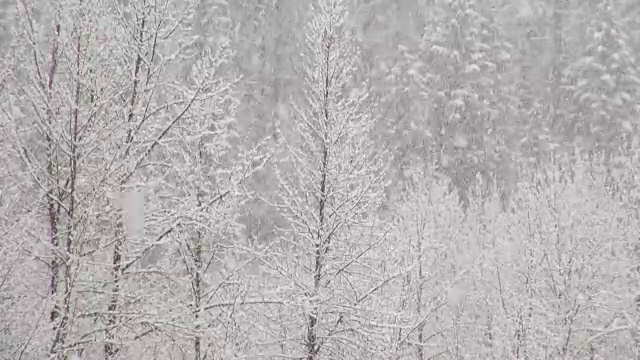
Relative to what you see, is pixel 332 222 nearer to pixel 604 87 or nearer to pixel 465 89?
pixel 604 87

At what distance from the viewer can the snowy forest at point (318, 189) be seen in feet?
27.7

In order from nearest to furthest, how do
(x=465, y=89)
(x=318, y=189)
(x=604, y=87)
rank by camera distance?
(x=318, y=189)
(x=604, y=87)
(x=465, y=89)

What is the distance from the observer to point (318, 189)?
40.8ft

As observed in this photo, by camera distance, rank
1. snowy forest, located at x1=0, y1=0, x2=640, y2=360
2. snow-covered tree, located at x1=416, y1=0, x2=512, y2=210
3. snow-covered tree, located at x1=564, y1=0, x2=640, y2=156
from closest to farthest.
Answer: snowy forest, located at x1=0, y1=0, x2=640, y2=360, snow-covered tree, located at x1=564, y1=0, x2=640, y2=156, snow-covered tree, located at x1=416, y1=0, x2=512, y2=210

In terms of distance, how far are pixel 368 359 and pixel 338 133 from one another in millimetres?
3917

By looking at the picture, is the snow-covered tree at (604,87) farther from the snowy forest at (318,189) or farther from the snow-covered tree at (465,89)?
the snow-covered tree at (465,89)

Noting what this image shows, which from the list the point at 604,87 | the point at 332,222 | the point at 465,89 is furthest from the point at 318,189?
the point at 465,89

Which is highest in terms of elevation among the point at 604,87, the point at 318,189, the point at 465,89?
the point at 604,87

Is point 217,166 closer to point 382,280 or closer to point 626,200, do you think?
point 382,280

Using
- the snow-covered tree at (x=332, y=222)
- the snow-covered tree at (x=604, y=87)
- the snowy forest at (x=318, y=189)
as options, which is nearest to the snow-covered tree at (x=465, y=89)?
the snowy forest at (x=318, y=189)

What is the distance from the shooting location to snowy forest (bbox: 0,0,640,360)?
8.45 meters

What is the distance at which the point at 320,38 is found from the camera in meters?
12.8

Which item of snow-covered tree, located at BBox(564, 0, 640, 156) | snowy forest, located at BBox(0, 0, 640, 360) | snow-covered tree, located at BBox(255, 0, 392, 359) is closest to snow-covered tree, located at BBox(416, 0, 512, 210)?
snowy forest, located at BBox(0, 0, 640, 360)

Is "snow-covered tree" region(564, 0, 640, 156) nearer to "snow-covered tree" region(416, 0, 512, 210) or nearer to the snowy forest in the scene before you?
the snowy forest
